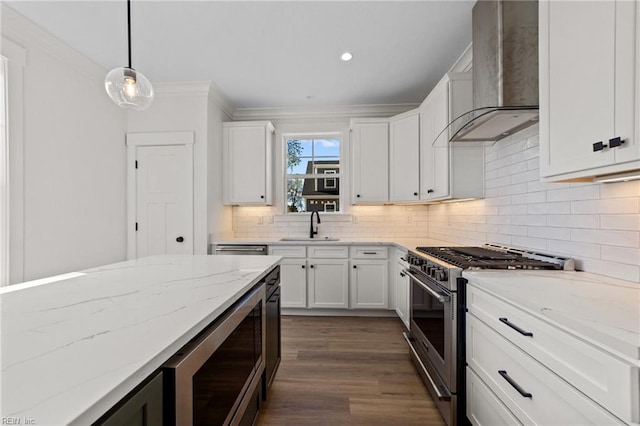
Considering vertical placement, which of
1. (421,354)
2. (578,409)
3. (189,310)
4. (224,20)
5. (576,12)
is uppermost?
(224,20)

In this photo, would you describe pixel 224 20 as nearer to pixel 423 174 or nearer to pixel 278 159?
pixel 278 159

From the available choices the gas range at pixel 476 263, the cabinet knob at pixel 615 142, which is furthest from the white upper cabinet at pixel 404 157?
the cabinet knob at pixel 615 142

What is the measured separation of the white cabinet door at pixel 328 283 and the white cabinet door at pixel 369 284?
95 millimetres

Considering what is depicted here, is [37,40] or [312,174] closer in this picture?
[37,40]

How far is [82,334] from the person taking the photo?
78cm

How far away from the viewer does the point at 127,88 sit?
5.76ft

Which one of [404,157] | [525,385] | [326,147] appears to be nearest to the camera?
[525,385]

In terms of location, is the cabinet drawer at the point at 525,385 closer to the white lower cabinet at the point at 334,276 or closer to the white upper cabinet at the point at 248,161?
the white lower cabinet at the point at 334,276

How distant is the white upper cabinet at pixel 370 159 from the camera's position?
382 cm

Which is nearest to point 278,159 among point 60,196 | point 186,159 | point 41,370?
point 186,159

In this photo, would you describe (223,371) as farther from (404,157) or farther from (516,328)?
(404,157)

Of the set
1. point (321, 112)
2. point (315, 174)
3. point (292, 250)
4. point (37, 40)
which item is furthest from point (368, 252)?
point (37, 40)

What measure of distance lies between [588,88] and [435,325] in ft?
4.89

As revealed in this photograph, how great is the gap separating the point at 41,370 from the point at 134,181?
11.5 ft
